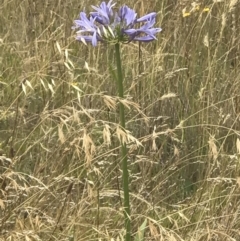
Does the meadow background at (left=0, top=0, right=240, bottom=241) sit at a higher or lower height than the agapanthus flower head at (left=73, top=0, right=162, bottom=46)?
lower

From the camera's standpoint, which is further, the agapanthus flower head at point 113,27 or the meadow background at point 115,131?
the meadow background at point 115,131

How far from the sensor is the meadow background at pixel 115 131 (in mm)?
1468

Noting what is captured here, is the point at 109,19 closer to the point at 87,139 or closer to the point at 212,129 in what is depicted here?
the point at 87,139

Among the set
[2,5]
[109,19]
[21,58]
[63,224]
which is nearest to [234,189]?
[63,224]

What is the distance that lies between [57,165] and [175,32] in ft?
3.27

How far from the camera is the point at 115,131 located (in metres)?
1.40

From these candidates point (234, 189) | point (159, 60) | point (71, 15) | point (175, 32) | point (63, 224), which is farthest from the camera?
point (71, 15)

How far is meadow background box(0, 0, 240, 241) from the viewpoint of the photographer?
147 centimetres

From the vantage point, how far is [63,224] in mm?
1423

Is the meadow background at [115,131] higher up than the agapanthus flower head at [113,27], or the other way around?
the agapanthus flower head at [113,27]

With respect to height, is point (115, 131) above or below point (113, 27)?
below

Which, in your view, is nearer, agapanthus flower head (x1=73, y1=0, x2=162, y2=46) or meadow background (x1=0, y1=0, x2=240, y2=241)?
agapanthus flower head (x1=73, y1=0, x2=162, y2=46)

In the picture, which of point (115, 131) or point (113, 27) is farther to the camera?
point (115, 131)

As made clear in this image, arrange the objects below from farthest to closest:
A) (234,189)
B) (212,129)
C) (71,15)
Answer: (71,15)
(212,129)
(234,189)
